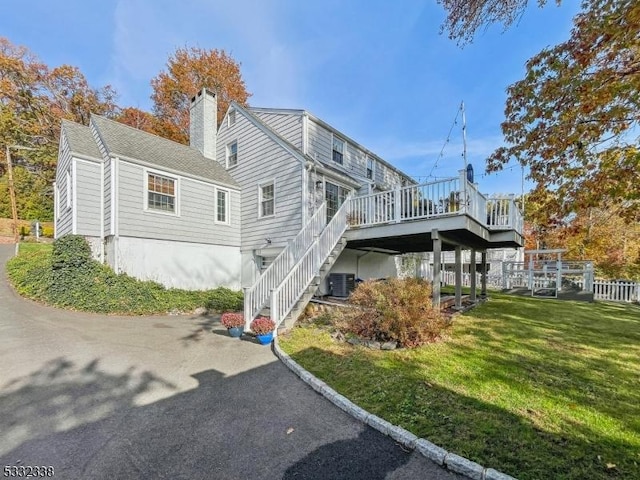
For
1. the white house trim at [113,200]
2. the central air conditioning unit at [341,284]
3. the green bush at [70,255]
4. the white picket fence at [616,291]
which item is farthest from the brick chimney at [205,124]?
the white picket fence at [616,291]

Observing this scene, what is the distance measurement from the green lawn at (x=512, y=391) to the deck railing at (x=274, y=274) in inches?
42.9

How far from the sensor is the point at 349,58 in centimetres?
1405

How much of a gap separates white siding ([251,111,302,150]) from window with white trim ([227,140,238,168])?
5.85 ft

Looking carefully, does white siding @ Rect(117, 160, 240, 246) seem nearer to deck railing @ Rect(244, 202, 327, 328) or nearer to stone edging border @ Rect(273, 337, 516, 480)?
deck railing @ Rect(244, 202, 327, 328)

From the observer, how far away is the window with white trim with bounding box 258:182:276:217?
1214 cm

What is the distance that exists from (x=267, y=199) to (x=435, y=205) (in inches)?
265

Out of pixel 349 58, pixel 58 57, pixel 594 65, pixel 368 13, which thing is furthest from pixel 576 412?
pixel 58 57

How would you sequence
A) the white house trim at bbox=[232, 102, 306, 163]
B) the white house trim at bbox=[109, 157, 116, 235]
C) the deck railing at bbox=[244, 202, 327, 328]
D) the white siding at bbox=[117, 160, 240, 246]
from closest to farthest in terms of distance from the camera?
the deck railing at bbox=[244, 202, 327, 328], the white house trim at bbox=[109, 157, 116, 235], the white siding at bbox=[117, 160, 240, 246], the white house trim at bbox=[232, 102, 306, 163]

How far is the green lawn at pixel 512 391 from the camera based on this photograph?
2730mm

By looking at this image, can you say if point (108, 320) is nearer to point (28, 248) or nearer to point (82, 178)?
point (82, 178)

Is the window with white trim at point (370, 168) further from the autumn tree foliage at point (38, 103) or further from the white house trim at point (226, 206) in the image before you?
the autumn tree foliage at point (38, 103)

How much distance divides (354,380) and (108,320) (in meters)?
6.74

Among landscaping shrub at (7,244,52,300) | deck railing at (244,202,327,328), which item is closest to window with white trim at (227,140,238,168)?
deck railing at (244,202,327,328)

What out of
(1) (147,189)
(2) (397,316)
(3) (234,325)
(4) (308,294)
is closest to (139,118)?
(1) (147,189)
